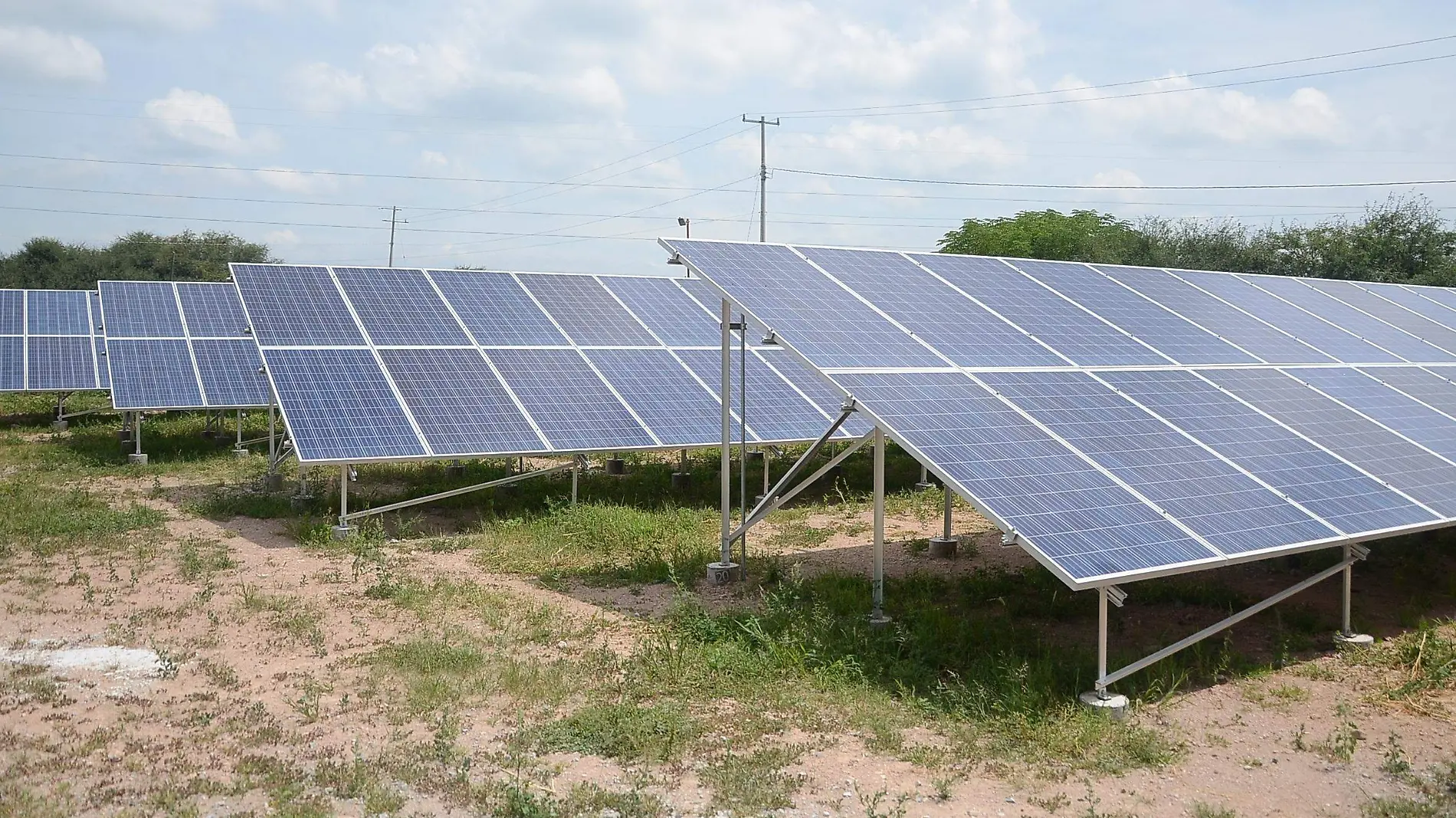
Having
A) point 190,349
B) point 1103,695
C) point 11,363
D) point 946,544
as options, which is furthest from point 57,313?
point 1103,695

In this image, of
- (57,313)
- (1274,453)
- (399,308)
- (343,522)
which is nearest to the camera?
(1274,453)

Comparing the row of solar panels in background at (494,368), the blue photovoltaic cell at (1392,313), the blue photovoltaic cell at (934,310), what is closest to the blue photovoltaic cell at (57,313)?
the row of solar panels in background at (494,368)

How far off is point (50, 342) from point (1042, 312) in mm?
25122

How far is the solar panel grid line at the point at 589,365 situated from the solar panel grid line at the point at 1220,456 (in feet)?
22.8

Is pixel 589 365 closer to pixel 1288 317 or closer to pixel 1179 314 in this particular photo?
pixel 1179 314

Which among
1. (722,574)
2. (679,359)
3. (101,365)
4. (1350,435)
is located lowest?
(722,574)

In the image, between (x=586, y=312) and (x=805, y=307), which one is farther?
(x=586, y=312)

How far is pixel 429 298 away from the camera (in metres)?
19.9

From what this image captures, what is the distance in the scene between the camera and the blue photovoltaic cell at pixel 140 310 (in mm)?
25375

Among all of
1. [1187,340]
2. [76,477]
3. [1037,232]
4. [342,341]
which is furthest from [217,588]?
[1037,232]

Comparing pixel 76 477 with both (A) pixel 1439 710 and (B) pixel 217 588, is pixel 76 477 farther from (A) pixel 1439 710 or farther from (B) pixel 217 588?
(A) pixel 1439 710

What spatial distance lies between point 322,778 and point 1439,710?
873cm

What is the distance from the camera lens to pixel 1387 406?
13.7m

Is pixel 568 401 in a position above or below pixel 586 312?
below
